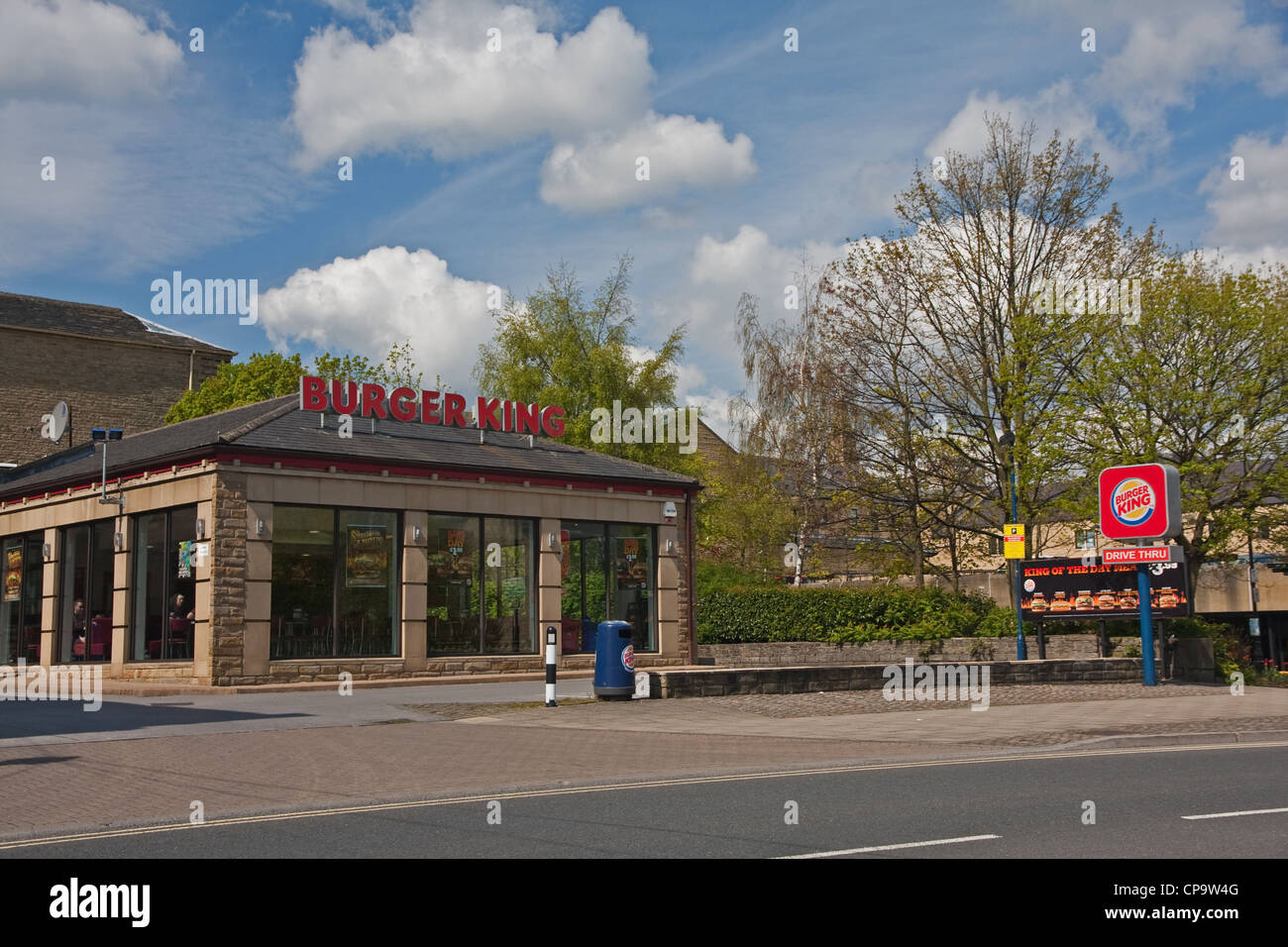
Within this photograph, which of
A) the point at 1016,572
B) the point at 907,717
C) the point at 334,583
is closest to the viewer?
the point at 907,717

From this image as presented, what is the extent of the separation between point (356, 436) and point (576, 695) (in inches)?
322

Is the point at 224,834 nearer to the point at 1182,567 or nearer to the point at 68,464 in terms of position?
the point at 1182,567

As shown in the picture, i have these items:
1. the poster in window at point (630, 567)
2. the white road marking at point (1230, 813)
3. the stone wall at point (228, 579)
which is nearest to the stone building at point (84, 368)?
the stone wall at point (228, 579)

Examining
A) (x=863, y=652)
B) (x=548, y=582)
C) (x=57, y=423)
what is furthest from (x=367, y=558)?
(x=57, y=423)

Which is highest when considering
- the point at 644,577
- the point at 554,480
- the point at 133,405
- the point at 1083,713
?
the point at 133,405

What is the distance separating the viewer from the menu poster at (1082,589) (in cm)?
2555

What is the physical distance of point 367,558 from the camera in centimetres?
2441

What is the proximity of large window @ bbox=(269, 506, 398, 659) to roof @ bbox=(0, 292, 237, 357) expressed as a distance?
27.9 meters

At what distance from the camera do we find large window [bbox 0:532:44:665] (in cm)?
2742

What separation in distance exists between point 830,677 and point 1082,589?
7.98 m

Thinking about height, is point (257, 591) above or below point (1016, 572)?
below

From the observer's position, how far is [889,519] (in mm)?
36344

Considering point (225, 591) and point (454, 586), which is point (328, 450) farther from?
point (454, 586)
